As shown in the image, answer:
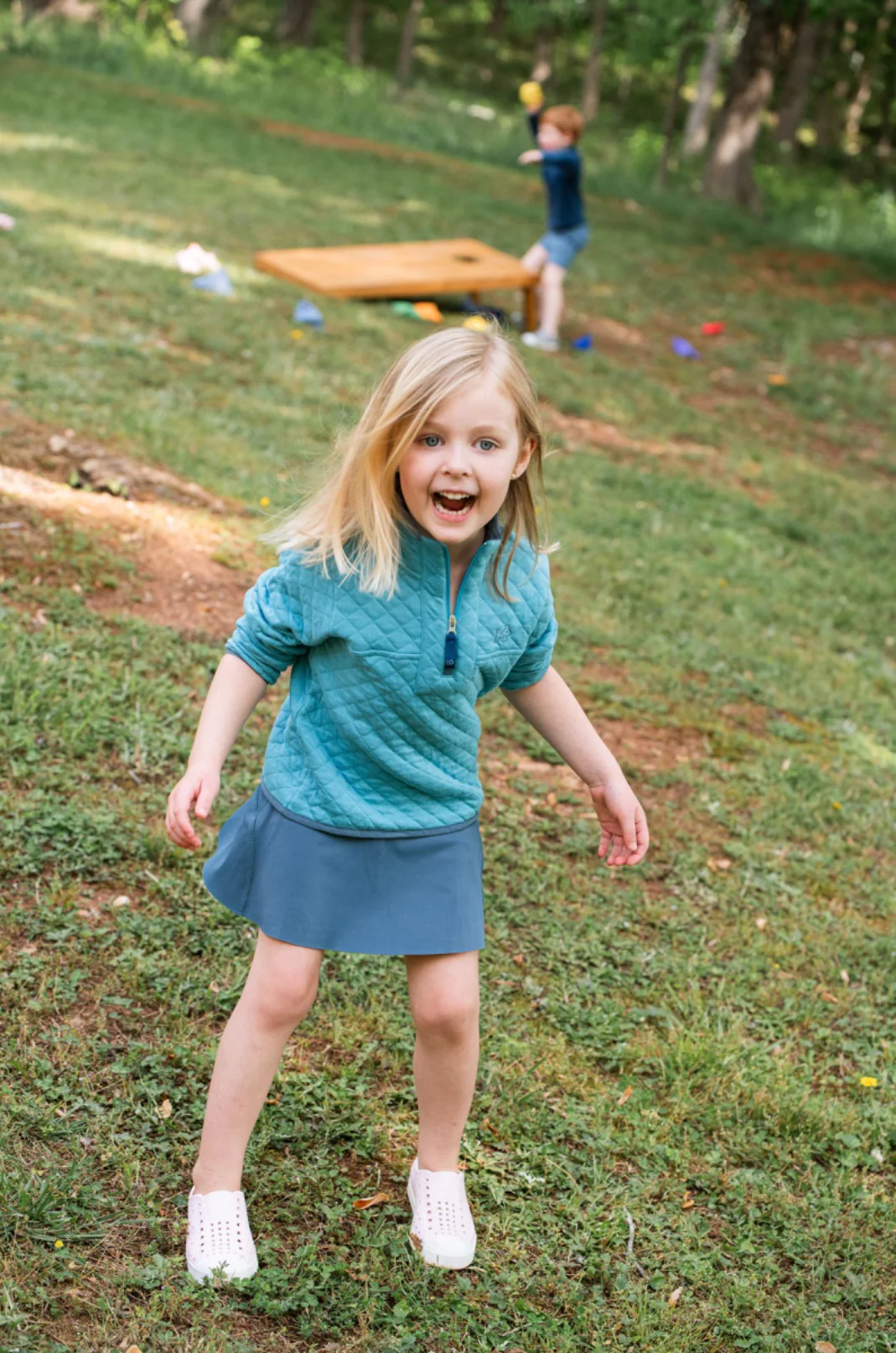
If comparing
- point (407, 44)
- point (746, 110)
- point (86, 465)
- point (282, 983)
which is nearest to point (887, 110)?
point (407, 44)

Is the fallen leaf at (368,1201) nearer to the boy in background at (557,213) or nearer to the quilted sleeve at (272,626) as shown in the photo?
the quilted sleeve at (272,626)

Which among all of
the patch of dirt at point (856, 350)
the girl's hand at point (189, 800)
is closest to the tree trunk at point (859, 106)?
the patch of dirt at point (856, 350)

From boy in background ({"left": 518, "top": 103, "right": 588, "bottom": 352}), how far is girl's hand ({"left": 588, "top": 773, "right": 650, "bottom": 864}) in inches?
289

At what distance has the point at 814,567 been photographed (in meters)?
6.60

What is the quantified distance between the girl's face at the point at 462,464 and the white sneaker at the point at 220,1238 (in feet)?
3.76

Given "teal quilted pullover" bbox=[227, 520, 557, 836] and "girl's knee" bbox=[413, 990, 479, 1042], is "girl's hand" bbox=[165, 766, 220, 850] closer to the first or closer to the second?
"teal quilted pullover" bbox=[227, 520, 557, 836]

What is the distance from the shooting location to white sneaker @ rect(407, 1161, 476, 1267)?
238 centimetres

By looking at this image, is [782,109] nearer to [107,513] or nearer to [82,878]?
[107,513]

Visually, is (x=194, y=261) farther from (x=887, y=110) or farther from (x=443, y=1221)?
(x=887, y=110)

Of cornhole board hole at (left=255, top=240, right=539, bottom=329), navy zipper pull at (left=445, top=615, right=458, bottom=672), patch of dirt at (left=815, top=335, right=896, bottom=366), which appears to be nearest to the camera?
navy zipper pull at (left=445, top=615, right=458, bottom=672)

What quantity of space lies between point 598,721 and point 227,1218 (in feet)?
8.47

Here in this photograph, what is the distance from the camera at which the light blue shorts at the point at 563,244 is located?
9430 mm

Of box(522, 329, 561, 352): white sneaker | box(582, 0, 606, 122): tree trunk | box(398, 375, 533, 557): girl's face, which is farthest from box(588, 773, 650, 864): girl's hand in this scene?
box(582, 0, 606, 122): tree trunk

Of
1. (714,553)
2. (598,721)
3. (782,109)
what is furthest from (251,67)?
(598,721)
